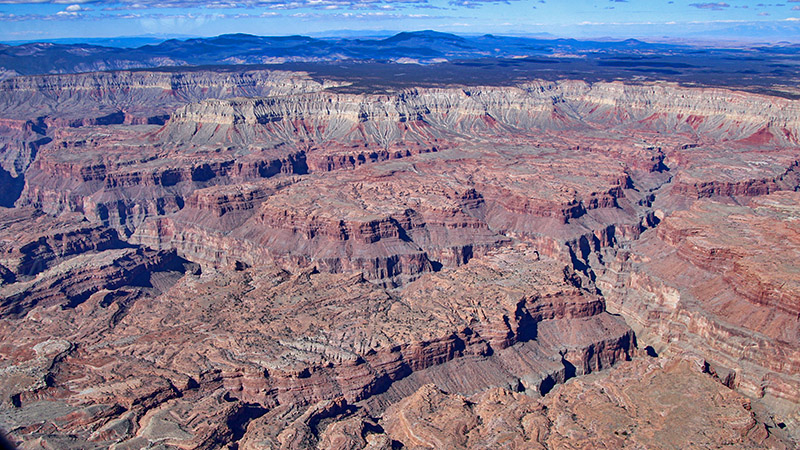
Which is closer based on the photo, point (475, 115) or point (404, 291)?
point (404, 291)

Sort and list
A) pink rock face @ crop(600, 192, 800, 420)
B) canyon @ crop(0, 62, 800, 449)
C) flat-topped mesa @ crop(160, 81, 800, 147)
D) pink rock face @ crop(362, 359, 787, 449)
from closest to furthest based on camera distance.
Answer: pink rock face @ crop(362, 359, 787, 449)
canyon @ crop(0, 62, 800, 449)
pink rock face @ crop(600, 192, 800, 420)
flat-topped mesa @ crop(160, 81, 800, 147)

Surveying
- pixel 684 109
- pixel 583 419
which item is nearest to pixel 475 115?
pixel 684 109

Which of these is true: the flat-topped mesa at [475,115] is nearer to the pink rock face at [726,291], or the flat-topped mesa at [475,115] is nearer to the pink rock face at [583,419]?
the pink rock face at [726,291]

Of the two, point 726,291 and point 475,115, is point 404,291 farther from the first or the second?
point 475,115

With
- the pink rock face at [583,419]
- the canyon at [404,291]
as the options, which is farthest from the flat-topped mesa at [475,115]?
the pink rock face at [583,419]

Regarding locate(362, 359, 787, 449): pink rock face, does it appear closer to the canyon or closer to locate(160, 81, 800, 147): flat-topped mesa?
the canyon

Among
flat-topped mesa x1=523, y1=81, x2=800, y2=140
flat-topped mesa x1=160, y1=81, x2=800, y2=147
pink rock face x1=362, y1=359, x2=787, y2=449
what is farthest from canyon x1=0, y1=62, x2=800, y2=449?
flat-topped mesa x1=523, y1=81, x2=800, y2=140

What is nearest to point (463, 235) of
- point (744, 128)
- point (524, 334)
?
point (524, 334)

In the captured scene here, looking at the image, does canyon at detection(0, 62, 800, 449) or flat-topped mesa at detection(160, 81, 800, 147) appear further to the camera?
flat-topped mesa at detection(160, 81, 800, 147)
